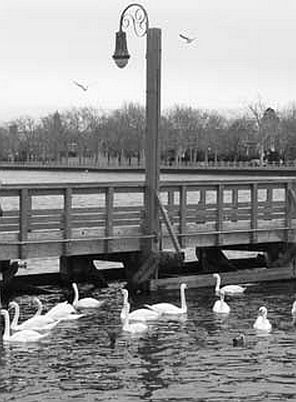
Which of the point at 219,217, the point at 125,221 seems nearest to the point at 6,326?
the point at 125,221

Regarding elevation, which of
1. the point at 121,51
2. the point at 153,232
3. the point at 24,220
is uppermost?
the point at 121,51

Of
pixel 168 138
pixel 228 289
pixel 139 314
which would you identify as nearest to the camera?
pixel 139 314

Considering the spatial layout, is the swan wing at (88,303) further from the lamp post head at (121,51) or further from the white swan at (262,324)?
the lamp post head at (121,51)

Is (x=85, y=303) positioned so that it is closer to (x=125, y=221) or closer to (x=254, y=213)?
(x=125, y=221)

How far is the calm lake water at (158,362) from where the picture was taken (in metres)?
13.6

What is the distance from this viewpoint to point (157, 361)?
1548cm

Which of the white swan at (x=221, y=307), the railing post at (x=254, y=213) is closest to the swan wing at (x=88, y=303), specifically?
the white swan at (x=221, y=307)

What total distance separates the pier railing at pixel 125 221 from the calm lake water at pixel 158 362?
156 centimetres

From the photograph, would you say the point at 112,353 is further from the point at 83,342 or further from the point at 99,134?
the point at 99,134

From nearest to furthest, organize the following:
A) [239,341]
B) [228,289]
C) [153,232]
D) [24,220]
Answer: [239,341]
[24,220]
[153,232]
[228,289]

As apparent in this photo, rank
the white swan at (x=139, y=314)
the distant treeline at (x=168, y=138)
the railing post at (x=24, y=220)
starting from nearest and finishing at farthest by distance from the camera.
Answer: the white swan at (x=139, y=314)
the railing post at (x=24, y=220)
the distant treeline at (x=168, y=138)

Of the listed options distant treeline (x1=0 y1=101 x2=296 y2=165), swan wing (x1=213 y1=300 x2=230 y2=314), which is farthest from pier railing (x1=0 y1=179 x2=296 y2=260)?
distant treeline (x1=0 y1=101 x2=296 y2=165)

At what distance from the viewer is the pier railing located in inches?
801

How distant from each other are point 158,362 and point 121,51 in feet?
26.4
